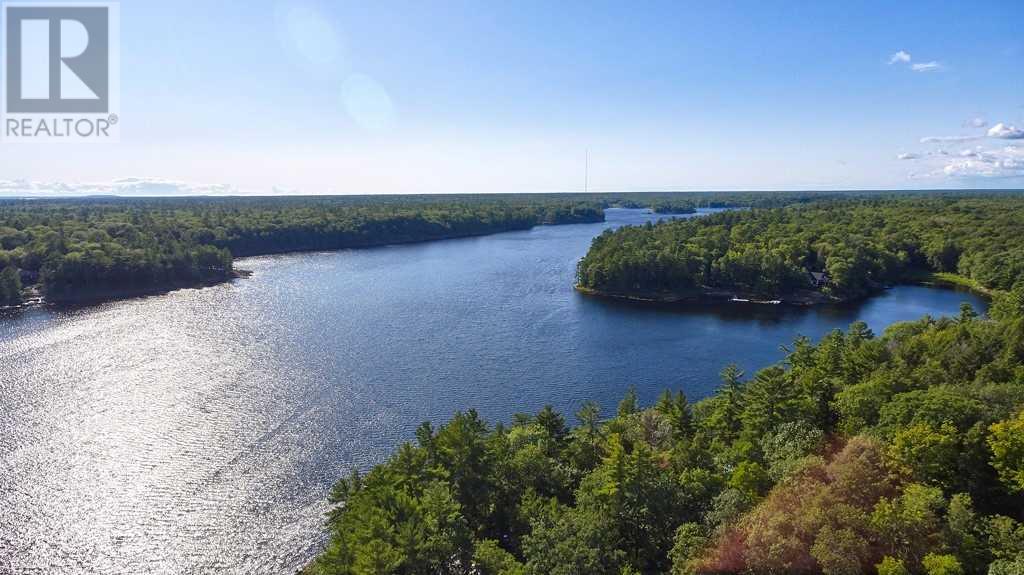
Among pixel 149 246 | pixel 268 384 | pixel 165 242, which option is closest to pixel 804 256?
pixel 268 384

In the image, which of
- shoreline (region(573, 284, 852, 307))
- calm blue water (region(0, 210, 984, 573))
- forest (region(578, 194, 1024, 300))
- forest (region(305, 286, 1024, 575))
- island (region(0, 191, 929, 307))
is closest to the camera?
forest (region(305, 286, 1024, 575))

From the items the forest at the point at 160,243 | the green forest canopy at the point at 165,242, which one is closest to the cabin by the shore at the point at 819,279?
the forest at the point at 160,243

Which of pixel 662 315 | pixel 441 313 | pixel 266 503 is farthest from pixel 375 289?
pixel 266 503

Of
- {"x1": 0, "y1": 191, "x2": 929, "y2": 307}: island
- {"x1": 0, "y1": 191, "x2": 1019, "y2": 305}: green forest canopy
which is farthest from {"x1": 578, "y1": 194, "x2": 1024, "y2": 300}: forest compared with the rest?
{"x1": 0, "y1": 191, "x2": 929, "y2": 307}: island

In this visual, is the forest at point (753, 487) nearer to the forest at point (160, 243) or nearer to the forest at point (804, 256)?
the forest at point (804, 256)

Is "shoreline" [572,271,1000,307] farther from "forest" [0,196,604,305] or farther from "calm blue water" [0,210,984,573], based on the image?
"forest" [0,196,604,305]

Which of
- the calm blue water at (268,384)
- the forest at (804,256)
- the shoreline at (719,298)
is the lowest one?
the calm blue water at (268,384)

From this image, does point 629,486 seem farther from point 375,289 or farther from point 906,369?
point 375,289
